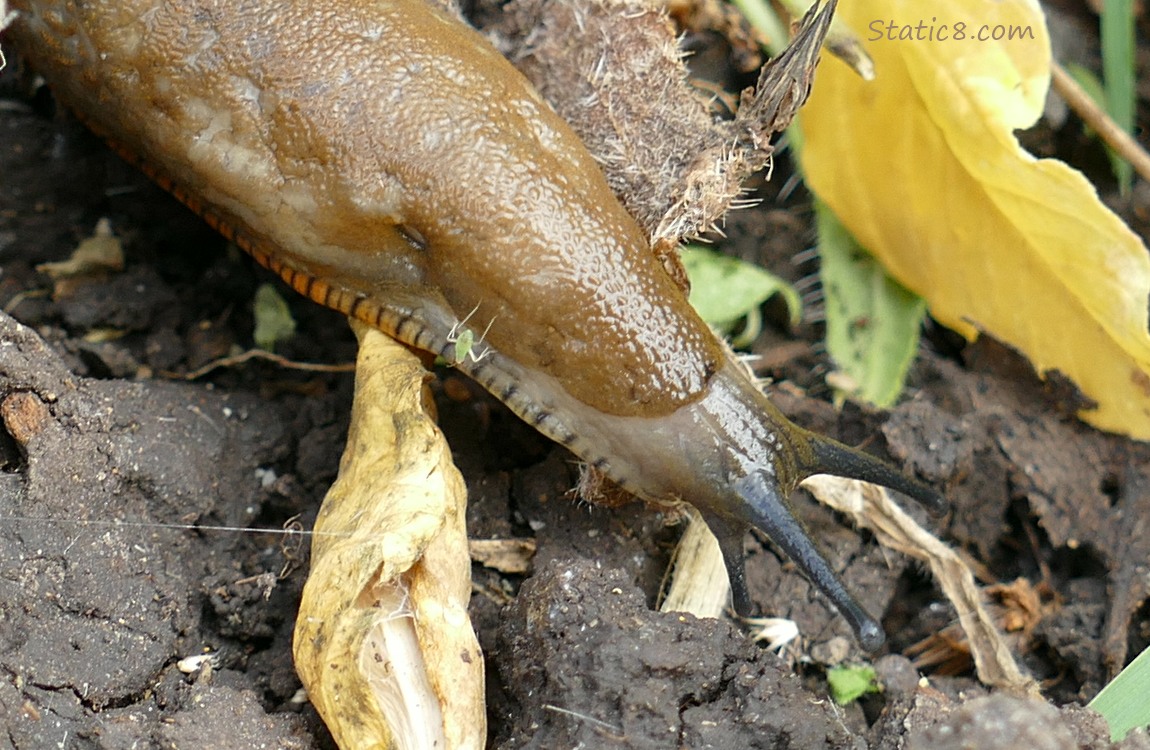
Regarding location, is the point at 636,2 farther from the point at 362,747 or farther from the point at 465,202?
the point at 362,747

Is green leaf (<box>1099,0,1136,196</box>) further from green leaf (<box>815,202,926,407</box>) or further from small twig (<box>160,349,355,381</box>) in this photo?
small twig (<box>160,349,355,381</box>)

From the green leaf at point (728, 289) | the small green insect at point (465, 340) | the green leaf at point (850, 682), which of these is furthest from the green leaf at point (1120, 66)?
the small green insect at point (465, 340)

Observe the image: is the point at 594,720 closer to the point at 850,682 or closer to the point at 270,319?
the point at 850,682

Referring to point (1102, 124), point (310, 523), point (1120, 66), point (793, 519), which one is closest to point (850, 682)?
point (793, 519)

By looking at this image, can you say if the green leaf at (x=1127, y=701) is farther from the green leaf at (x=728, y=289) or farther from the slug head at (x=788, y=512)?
the green leaf at (x=728, y=289)

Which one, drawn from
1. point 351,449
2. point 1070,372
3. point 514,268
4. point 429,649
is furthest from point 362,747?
point 1070,372

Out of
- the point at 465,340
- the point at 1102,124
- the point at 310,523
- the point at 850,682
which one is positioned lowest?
the point at 850,682

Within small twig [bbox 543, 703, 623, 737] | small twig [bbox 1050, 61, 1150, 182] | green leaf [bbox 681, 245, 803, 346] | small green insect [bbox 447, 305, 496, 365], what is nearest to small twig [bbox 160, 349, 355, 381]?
small green insect [bbox 447, 305, 496, 365]
